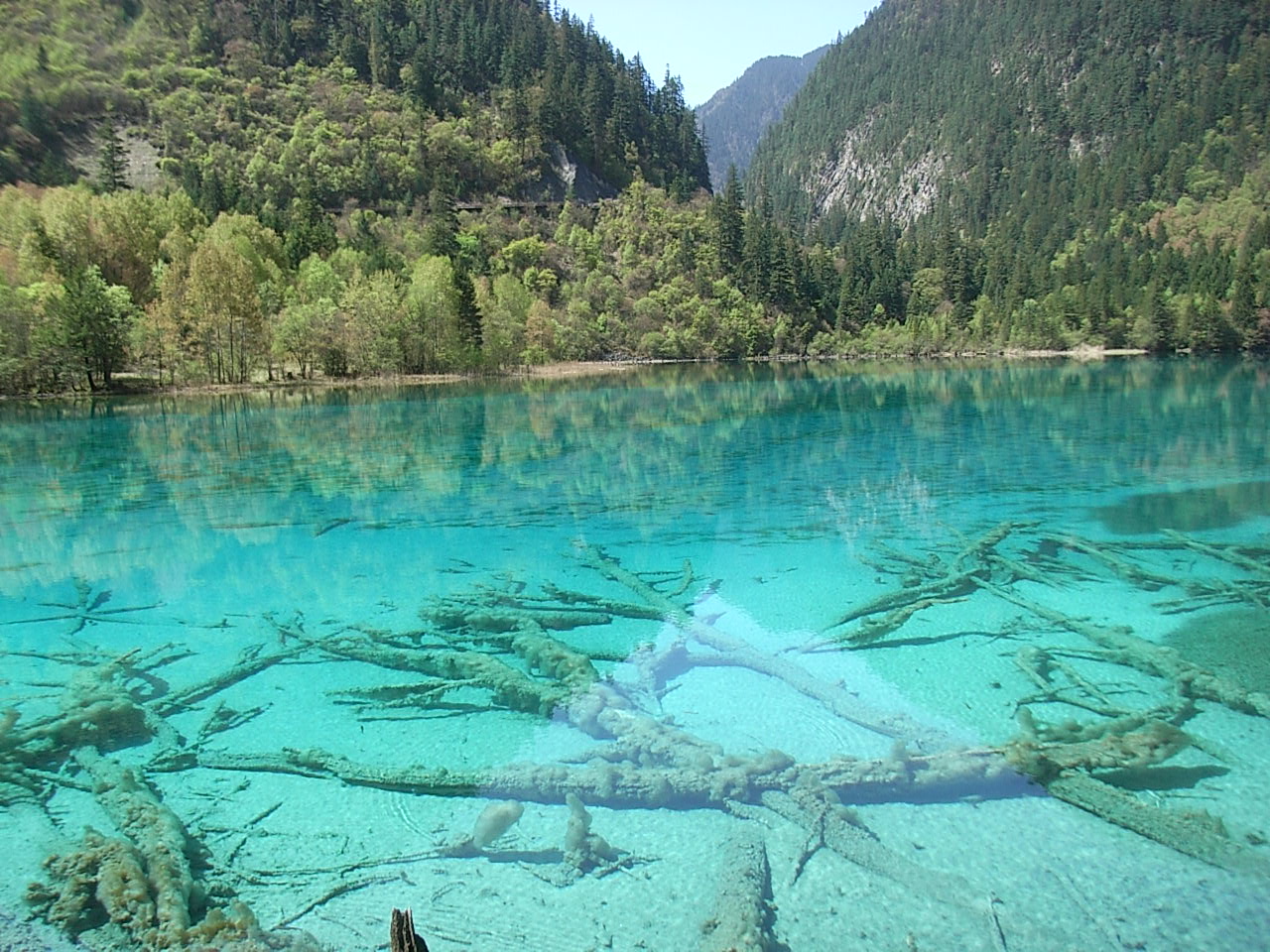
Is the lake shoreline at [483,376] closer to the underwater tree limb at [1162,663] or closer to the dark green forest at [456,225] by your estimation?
the dark green forest at [456,225]

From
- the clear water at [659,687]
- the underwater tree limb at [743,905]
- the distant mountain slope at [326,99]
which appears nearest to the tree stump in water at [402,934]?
the clear water at [659,687]

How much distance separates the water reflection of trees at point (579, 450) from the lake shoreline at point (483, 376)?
8252mm

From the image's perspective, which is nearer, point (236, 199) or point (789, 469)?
point (789, 469)

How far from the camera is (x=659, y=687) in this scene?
9508 mm

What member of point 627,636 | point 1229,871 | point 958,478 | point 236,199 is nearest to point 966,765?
point 1229,871

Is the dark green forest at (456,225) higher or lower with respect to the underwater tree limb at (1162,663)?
higher

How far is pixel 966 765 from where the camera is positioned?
7.35 m

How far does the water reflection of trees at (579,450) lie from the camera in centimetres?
2088

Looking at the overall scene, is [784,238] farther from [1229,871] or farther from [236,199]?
[1229,871]

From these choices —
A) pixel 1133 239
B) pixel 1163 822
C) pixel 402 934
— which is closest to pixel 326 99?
pixel 1133 239

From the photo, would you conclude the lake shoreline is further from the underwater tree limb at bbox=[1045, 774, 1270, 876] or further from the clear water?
the underwater tree limb at bbox=[1045, 774, 1270, 876]

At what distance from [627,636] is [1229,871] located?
6.89 m

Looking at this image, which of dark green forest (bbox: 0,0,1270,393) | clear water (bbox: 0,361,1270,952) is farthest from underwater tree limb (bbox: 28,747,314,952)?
dark green forest (bbox: 0,0,1270,393)

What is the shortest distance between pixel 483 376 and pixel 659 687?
80847 millimetres
